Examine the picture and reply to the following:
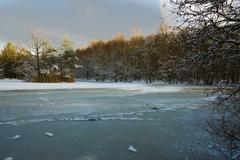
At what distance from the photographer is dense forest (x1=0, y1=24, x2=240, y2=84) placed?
3.29m

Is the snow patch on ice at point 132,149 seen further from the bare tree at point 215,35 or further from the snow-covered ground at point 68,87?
the snow-covered ground at point 68,87

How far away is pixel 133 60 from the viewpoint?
51344 millimetres

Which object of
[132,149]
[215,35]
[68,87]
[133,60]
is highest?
[133,60]

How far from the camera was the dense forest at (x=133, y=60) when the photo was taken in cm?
329

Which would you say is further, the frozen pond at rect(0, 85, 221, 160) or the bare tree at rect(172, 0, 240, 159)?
the frozen pond at rect(0, 85, 221, 160)

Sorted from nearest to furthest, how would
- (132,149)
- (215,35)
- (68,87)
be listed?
1. (215,35)
2. (132,149)
3. (68,87)

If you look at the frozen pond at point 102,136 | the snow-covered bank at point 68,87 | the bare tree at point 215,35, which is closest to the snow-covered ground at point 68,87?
the snow-covered bank at point 68,87

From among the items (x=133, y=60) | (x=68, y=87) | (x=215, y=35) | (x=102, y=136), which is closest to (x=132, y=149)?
(x=102, y=136)

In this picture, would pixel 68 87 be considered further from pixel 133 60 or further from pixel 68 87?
pixel 133 60

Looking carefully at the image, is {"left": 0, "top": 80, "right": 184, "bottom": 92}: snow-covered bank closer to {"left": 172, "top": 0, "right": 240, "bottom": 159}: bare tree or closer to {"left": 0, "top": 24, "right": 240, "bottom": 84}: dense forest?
{"left": 0, "top": 24, "right": 240, "bottom": 84}: dense forest

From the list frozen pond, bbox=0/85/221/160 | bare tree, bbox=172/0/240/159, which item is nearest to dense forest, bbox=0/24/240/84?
bare tree, bbox=172/0/240/159

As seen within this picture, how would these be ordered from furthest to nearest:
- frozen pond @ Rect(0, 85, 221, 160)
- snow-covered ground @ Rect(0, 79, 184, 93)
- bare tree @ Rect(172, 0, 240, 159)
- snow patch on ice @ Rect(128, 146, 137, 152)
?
snow-covered ground @ Rect(0, 79, 184, 93)
snow patch on ice @ Rect(128, 146, 137, 152)
frozen pond @ Rect(0, 85, 221, 160)
bare tree @ Rect(172, 0, 240, 159)

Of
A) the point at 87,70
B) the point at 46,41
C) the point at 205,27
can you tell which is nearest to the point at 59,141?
the point at 205,27

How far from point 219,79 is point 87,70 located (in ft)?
193
